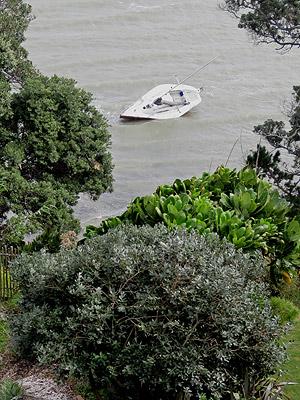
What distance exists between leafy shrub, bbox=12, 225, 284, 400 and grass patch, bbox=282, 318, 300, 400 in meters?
0.89

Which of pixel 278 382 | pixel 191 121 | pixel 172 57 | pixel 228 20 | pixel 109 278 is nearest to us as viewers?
pixel 109 278

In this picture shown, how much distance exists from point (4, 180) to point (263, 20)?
5.43 metres

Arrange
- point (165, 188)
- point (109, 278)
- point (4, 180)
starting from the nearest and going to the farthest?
point (109, 278) < point (165, 188) < point (4, 180)

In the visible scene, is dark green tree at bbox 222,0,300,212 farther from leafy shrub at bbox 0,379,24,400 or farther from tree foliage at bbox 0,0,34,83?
→ leafy shrub at bbox 0,379,24,400

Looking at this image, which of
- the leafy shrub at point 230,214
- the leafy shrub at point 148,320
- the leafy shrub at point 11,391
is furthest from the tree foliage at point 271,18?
the leafy shrub at point 11,391

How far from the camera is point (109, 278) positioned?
6.00 metres

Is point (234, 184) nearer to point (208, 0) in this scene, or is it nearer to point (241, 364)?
point (241, 364)

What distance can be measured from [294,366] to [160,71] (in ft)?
64.7

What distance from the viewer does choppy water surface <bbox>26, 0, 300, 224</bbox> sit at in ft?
72.8

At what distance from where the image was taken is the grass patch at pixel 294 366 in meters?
6.93

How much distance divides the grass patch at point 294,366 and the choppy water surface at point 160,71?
38.5 ft

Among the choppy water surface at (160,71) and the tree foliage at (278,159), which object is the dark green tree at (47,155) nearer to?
the tree foliage at (278,159)

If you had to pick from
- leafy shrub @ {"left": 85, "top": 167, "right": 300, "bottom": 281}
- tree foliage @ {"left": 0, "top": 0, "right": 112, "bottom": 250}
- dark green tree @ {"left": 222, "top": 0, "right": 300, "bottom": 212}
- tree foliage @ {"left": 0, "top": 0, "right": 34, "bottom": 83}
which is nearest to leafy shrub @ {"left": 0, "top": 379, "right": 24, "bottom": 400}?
leafy shrub @ {"left": 85, "top": 167, "right": 300, "bottom": 281}

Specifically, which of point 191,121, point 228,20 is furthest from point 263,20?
point 228,20
